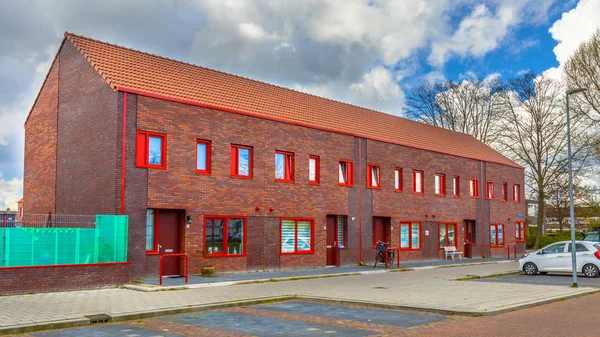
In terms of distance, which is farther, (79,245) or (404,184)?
(404,184)

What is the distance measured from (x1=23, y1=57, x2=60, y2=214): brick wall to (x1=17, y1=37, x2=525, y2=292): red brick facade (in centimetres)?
5

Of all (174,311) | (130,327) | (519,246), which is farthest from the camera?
(519,246)

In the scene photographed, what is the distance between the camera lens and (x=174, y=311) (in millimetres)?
12781

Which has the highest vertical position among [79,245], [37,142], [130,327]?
[37,142]

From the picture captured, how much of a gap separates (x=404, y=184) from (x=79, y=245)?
17.9 m

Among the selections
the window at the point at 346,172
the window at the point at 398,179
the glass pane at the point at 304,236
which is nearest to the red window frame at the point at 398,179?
the window at the point at 398,179

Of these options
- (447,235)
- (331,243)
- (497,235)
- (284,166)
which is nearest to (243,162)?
(284,166)

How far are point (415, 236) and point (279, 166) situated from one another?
10.5 m

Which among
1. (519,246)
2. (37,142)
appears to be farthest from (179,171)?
(519,246)

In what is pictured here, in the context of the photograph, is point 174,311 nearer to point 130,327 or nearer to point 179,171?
point 130,327

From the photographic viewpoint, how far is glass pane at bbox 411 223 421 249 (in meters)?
31.1

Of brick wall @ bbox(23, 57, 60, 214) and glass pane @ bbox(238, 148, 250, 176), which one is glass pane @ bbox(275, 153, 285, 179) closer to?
glass pane @ bbox(238, 148, 250, 176)

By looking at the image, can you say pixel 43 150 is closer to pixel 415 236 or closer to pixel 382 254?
→ pixel 382 254

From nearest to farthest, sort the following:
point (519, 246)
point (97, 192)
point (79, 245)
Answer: point (79, 245) → point (97, 192) → point (519, 246)
